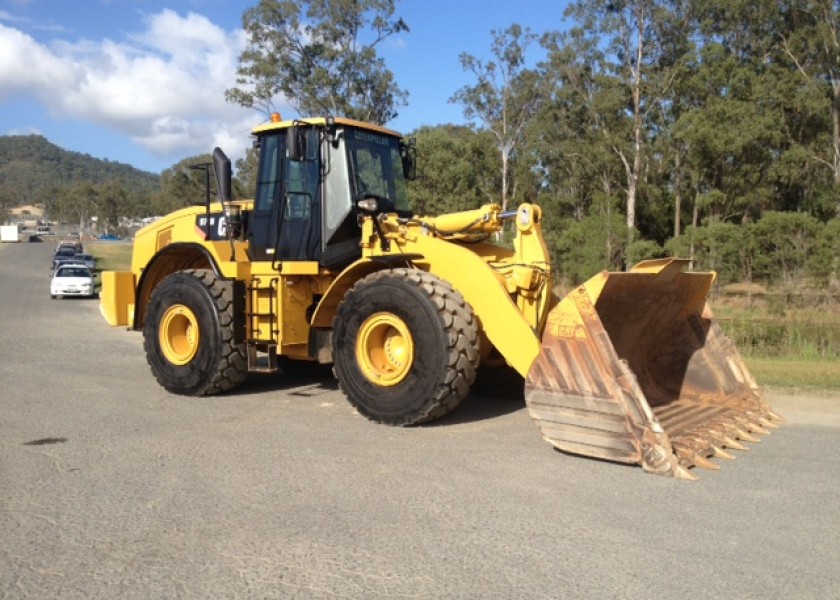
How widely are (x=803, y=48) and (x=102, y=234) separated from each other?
107968 mm

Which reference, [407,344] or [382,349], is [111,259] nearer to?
[382,349]

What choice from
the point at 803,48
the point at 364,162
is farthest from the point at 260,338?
the point at 803,48

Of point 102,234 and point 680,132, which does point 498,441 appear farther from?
point 102,234

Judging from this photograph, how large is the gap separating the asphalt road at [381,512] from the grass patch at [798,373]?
58.1 inches

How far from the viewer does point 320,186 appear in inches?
349

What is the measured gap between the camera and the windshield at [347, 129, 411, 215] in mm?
8867

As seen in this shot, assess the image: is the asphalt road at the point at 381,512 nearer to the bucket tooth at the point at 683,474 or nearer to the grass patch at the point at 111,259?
the bucket tooth at the point at 683,474

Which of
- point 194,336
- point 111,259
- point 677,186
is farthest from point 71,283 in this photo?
point 111,259

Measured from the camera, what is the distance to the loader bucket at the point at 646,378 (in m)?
6.15

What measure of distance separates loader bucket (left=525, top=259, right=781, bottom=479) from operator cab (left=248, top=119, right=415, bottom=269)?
2.93 meters

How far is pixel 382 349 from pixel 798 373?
6229 mm

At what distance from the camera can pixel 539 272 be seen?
303 inches

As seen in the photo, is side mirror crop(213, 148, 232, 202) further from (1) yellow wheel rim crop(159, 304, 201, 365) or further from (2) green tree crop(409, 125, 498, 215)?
(2) green tree crop(409, 125, 498, 215)

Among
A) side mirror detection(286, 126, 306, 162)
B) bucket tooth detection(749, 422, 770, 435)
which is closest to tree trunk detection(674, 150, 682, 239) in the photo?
bucket tooth detection(749, 422, 770, 435)
